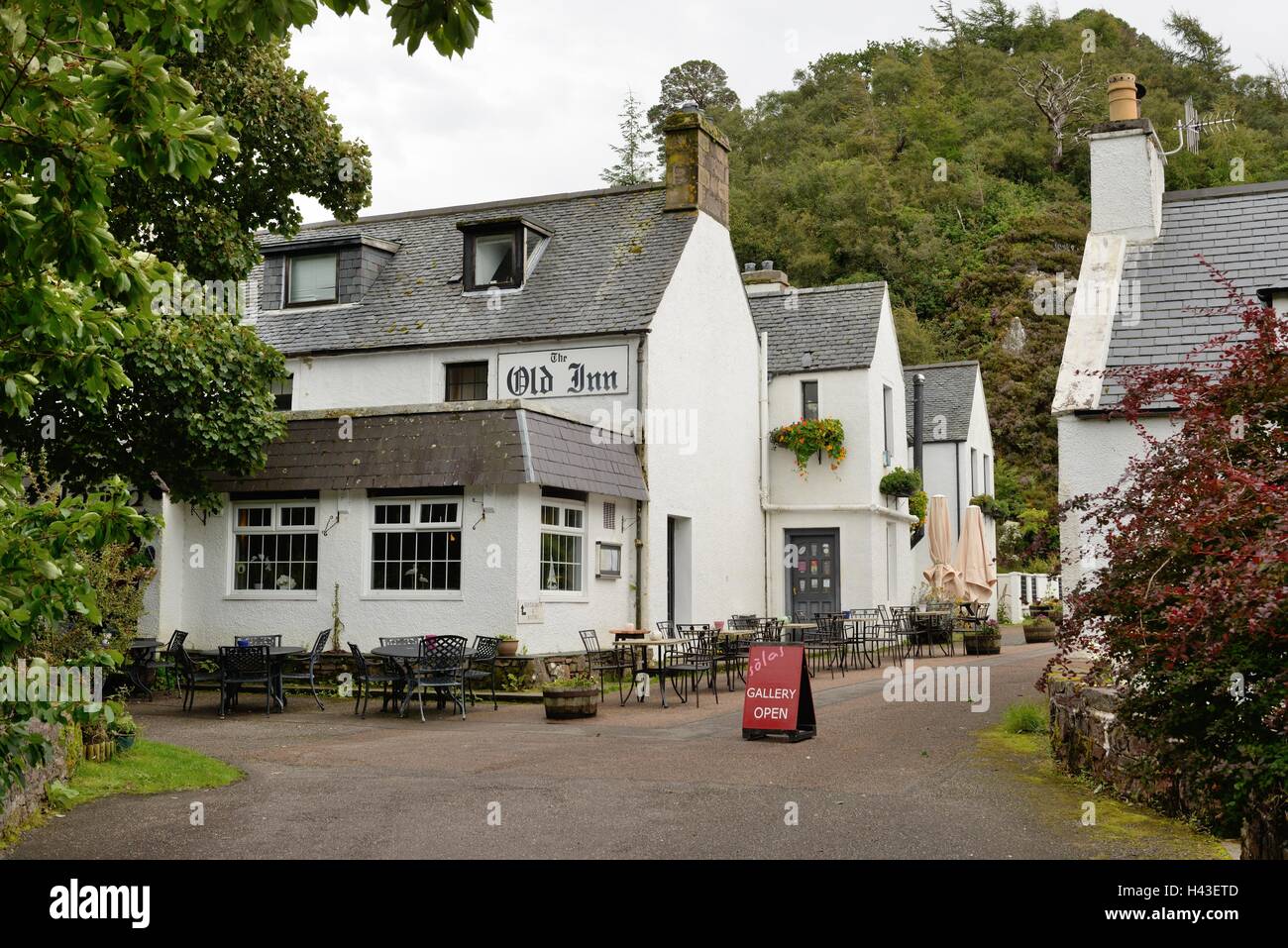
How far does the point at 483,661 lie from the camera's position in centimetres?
1730

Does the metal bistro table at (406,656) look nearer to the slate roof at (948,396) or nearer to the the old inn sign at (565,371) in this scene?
the the old inn sign at (565,371)

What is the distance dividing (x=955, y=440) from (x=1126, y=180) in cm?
2080

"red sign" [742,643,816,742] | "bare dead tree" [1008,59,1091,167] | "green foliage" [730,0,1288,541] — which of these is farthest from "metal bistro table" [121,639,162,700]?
"bare dead tree" [1008,59,1091,167]

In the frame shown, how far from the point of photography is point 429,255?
984 inches

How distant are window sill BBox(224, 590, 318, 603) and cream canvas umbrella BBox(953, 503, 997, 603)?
14603mm

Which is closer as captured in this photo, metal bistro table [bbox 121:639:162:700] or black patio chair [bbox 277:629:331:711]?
black patio chair [bbox 277:629:331:711]

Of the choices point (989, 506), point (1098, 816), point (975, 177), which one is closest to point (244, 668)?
point (1098, 816)

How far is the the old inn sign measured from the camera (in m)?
21.2

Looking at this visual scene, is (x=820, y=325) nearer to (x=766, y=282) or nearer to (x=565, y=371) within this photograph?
(x=766, y=282)

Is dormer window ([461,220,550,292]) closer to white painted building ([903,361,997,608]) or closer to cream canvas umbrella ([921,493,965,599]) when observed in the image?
cream canvas umbrella ([921,493,965,599])

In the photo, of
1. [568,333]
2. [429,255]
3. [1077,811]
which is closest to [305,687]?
[568,333]

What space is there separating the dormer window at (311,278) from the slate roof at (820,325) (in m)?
8.84

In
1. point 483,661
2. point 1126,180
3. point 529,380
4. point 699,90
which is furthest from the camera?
point 699,90
